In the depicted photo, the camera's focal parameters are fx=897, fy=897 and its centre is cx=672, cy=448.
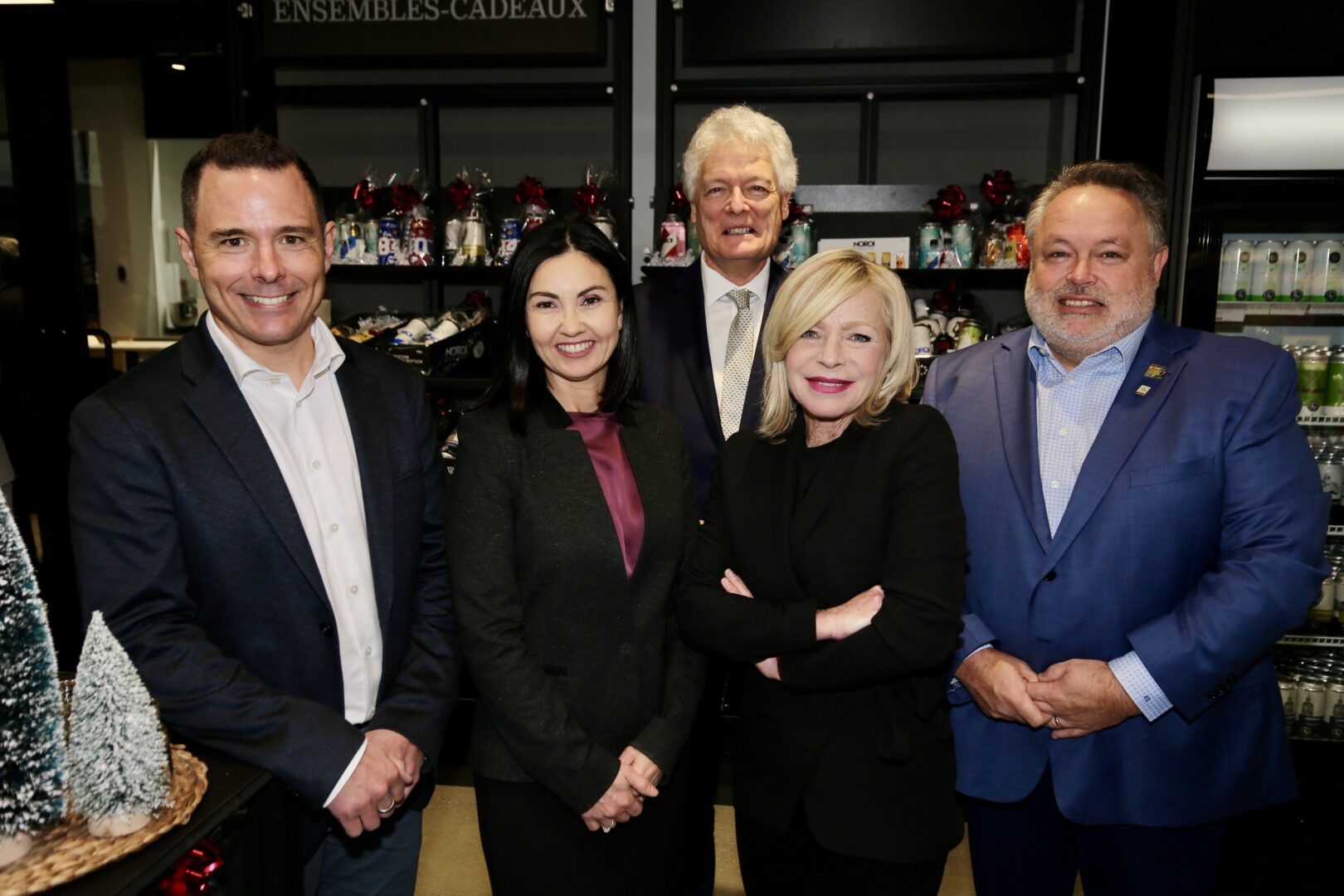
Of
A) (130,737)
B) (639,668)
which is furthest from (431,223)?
(130,737)

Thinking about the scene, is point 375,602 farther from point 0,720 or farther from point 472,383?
point 472,383

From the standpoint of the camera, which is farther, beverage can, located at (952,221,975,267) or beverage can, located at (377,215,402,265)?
beverage can, located at (377,215,402,265)

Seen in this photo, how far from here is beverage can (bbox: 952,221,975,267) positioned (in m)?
3.51

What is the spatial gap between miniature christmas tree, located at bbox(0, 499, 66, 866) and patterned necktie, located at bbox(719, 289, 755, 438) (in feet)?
5.21

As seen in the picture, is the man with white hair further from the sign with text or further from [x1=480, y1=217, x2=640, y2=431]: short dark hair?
the sign with text

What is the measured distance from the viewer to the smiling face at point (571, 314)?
1726 millimetres

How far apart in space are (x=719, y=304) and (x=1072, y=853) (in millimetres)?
1587

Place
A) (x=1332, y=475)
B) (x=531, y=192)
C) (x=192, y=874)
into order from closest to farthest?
(x=192, y=874) → (x=1332, y=475) → (x=531, y=192)

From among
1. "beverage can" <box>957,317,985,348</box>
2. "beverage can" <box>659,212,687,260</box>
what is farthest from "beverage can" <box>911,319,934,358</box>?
"beverage can" <box>659,212,687,260</box>

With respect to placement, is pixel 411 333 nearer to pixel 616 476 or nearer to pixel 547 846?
pixel 616 476

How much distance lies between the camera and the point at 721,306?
8.22 ft

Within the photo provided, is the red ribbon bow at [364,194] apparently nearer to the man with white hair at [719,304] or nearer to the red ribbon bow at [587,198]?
the red ribbon bow at [587,198]

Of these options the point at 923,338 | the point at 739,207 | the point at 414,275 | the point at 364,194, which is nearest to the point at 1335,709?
the point at 923,338

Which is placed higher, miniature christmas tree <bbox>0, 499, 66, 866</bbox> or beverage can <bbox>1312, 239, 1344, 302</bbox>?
beverage can <bbox>1312, 239, 1344, 302</bbox>
